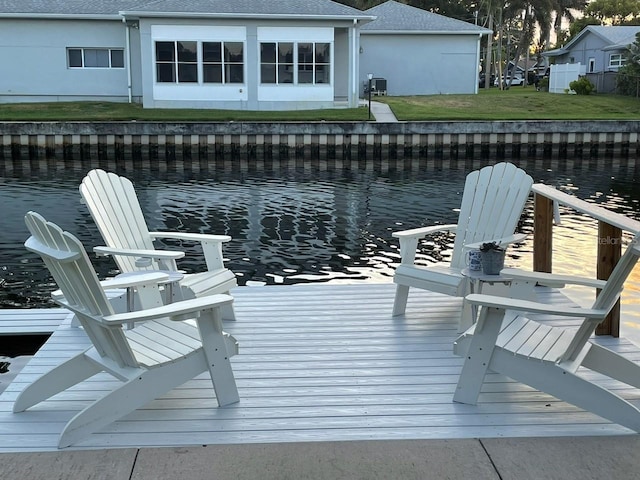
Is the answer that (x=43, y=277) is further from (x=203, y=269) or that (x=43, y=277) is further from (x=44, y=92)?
(x=44, y=92)

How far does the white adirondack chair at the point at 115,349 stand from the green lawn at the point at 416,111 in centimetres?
2126

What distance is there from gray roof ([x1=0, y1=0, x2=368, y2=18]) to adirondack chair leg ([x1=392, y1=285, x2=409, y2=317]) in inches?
866

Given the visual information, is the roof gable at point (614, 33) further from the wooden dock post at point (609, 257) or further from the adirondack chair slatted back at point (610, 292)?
the adirondack chair slatted back at point (610, 292)

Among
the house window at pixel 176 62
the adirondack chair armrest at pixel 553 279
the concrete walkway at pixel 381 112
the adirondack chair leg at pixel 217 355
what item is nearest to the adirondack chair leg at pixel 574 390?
the adirondack chair armrest at pixel 553 279

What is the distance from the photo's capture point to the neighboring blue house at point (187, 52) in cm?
2662

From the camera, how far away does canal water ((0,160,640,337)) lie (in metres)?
10.9

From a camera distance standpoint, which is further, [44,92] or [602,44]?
[602,44]

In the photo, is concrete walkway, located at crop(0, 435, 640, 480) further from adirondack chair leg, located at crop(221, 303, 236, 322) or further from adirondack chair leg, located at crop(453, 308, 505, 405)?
adirondack chair leg, located at crop(221, 303, 236, 322)

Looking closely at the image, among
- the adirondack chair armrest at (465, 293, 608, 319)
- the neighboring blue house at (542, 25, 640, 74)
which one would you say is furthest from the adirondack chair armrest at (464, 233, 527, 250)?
the neighboring blue house at (542, 25, 640, 74)

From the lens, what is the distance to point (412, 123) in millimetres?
24094

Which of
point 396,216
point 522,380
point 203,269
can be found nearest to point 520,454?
point 522,380

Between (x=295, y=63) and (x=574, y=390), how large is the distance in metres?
24.3

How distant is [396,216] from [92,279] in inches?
479

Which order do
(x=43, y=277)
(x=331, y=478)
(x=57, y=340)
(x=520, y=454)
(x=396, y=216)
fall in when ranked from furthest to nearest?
(x=396, y=216), (x=43, y=277), (x=57, y=340), (x=520, y=454), (x=331, y=478)
